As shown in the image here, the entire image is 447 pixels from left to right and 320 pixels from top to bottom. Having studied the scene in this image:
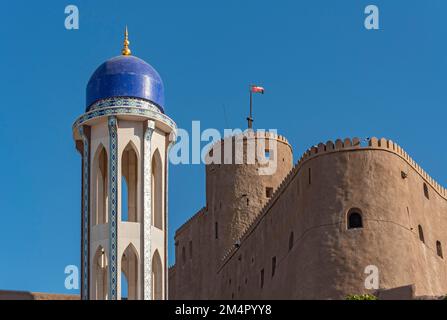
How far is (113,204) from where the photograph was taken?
1284 inches

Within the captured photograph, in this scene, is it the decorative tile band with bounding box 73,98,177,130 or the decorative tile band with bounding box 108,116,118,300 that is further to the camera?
the decorative tile band with bounding box 73,98,177,130

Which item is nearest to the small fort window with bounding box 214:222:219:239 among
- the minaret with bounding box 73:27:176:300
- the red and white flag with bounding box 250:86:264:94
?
the red and white flag with bounding box 250:86:264:94

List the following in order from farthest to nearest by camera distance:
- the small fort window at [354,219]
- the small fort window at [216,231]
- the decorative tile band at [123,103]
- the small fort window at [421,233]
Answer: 1. the small fort window at [216,231]
2. the small fort window at [421,233]
3. the small fort window at [354,219]
4. the decorative tile band at [123,103]

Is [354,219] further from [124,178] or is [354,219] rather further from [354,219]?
[124,178]

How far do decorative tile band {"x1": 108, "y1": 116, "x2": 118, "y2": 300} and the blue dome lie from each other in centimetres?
104

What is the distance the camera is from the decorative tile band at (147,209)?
106 ft

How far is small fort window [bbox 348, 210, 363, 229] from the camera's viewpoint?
39.9 m

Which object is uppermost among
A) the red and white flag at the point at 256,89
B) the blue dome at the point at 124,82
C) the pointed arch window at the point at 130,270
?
the red and white flag at the point at 256,89

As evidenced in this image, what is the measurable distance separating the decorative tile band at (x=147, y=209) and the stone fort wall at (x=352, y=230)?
317 inches

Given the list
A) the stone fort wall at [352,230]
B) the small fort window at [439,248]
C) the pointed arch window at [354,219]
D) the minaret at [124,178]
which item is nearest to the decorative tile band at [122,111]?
the minaret at [124,178]

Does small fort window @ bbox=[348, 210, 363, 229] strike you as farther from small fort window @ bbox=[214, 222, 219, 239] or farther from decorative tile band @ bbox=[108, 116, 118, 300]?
small fort window @ bbox=[214, 222, 219, 239]

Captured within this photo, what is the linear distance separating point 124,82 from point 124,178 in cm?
267

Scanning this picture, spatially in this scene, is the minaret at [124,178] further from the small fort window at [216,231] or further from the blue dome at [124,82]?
the small fort window at [216,231]
